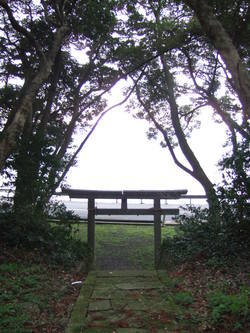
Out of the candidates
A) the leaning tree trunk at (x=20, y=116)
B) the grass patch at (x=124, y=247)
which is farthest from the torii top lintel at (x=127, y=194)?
the leaning tree trunk at (x=20, y=116)

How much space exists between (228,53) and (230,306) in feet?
12.2

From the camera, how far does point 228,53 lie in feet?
15.7

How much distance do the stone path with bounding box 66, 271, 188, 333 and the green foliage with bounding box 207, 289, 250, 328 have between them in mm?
492

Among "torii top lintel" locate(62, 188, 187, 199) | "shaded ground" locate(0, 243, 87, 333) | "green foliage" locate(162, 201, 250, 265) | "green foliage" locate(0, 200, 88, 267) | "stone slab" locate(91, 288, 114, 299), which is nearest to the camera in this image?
"shaded ground" locate(0, 243, 87, 333)

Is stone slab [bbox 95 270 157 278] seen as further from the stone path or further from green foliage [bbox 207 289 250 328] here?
green foliage [bbox 207 289 250 328]

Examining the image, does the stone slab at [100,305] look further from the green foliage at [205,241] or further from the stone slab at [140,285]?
the green foliage at [205,241]

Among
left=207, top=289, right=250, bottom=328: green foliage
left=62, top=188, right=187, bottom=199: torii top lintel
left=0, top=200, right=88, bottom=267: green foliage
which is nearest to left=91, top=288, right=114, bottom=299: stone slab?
left=0, top=200, right=88, bottom=267: green foliage

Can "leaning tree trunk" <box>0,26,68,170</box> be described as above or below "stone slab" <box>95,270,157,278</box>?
above


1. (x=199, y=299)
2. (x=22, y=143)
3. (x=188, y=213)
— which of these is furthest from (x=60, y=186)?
(x=199, y=299)

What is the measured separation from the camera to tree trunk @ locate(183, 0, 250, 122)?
4.56m

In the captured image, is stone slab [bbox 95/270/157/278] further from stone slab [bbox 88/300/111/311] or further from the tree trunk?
the tree trunk

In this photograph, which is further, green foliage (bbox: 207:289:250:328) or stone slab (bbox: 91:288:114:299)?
stone slab (bbox: 91:288:114:299)

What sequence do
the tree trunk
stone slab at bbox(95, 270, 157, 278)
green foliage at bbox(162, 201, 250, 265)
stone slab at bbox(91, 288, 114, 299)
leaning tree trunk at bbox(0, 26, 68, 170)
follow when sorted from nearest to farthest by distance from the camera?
stone slab at bbox(91, 288, 114, 299), the tree trunk, green foliage at bbox(162, 201, 250, 265), leaning tree trunk at bbox(0, 26, 68, 170), stone slab at bbox(95, 270, 157, 278)

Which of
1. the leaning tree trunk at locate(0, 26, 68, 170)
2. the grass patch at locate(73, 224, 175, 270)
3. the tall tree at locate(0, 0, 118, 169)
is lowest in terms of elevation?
the grass patch at locate(73, 224, 175, 270)
